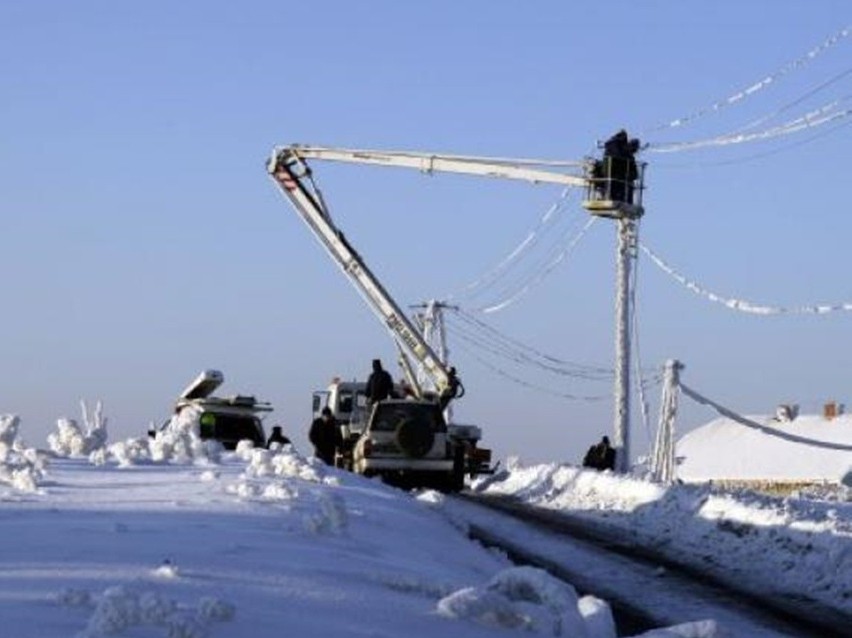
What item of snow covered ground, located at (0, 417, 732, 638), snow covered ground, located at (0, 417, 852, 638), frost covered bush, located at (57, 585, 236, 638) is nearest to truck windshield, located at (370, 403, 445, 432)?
snow covered ground, located at (0, 417, 852, 638)

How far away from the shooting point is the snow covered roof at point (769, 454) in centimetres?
5859

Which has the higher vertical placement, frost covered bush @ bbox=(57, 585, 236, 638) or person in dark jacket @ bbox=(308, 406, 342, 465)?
frost covered bush @ bbox=(57, 585, 236, 638)

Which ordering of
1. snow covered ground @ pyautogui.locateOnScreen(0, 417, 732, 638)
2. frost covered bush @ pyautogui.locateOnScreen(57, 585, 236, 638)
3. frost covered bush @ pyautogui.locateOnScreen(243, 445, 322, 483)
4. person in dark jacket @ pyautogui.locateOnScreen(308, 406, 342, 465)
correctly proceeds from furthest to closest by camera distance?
1. person in dark jacket @ pyautogui.locateOnScreen(308, 406, 342, 465)
2. frost covered bush @ pyautogui.locateOnScreen(243, 445, 322, 483)
3. snow covered ground @ pyautogui.locateOnScreen(0, 417, 732, 638)
4. frost covered bush @ pyautogui.locateOnScreen(57, 585, 236, 638)

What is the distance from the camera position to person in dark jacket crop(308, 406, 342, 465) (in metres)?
38.6

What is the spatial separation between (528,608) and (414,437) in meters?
24.7

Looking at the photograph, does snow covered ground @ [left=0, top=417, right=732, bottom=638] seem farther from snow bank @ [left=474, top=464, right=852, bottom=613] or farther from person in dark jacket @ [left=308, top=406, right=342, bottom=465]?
person in dark jacket @ [left=308, top=406, right=342, bottom=465]

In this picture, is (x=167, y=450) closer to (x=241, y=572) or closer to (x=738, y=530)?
(x=738, y=530)

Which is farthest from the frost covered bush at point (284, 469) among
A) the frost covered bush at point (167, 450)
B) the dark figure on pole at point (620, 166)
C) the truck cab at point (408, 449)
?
the dark figure on pole at point (620, 166)

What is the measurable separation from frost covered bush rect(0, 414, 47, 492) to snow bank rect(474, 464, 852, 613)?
7474mm

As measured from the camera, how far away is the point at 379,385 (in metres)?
37.0

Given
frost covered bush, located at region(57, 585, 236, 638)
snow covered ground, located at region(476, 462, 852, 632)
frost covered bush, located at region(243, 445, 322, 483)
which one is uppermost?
frost covered bush, located at region(57, 585, 236, 638)

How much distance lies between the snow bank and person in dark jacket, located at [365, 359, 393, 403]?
676 cm

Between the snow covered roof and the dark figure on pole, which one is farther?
the snow covered roof

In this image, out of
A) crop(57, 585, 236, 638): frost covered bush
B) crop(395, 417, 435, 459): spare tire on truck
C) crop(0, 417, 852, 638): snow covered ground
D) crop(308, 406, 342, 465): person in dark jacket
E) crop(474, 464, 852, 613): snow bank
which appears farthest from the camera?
crop(308, 406, 342, 465): person in dark jacket
